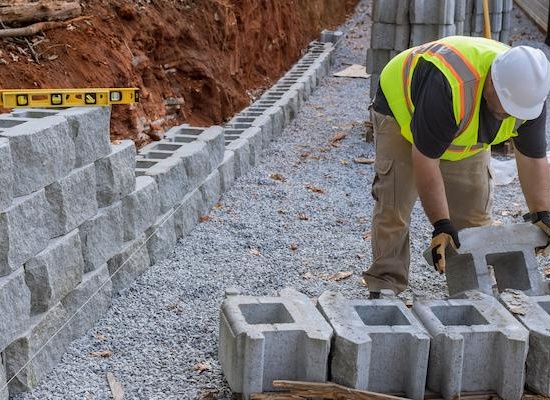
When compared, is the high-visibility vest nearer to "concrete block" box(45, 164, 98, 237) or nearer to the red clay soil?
"concrete block" box(45, 164, 98, 237)

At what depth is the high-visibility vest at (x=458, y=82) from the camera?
13.1 ft

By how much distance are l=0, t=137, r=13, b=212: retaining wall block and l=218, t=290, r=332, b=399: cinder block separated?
1.13m

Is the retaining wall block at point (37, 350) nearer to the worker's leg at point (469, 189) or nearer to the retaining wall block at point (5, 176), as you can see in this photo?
the retaining wall block at point (5, 176)

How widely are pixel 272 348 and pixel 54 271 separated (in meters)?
1.24

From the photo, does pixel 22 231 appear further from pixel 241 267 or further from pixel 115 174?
pixel 241 267

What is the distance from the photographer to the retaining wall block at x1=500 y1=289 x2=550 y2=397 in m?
3.82

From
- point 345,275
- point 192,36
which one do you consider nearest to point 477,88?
point 345,275

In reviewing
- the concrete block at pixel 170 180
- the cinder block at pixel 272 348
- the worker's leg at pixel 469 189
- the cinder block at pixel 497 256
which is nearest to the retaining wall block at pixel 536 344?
the cinder block at pixel 497 256

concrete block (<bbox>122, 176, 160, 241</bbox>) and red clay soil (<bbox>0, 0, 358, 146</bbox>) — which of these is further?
red clay soil (<bbox>0, 0, 358, 146</bbox>)

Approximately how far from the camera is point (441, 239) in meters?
4.11

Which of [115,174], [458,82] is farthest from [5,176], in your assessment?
[458,82]

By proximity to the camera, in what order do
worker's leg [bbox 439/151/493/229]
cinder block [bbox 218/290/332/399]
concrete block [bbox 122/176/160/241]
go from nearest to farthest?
1. cinder block [bbox 218/290/332/399]
2. worker's leg [bbox 439/151/493/229]
3. concrete block [bbox 122/176/160/241]

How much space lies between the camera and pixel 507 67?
388 cm

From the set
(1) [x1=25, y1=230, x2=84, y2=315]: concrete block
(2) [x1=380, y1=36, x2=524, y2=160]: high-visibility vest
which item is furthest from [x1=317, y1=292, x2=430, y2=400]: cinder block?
(1) [x1=25, y1=230, x2=84, y2=315]: concrete block
